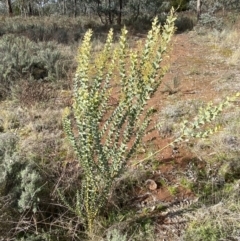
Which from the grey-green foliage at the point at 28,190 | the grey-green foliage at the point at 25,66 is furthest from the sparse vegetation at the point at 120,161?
the grey-green foliage at the point at 25,66

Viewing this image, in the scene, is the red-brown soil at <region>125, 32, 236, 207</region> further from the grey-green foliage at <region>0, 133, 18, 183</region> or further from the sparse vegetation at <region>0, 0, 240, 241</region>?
the grey-green foliage at <region>0, 133, 18, 183</region>

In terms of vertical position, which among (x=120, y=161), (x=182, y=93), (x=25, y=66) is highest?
(x=120, y=161)

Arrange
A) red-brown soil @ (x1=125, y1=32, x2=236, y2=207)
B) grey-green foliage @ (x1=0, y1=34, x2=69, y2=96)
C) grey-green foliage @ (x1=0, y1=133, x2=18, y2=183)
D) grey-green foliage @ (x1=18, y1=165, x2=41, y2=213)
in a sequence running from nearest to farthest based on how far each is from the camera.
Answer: grey-green foliage @ (x1=18, y1=165, x2=41, y2=213)
grey-green foliage @ (x1=0, y1=133, x2=18, y2=183)
red-brown soil @ (x1=125, y1=32, x2=236, y2=207)
grey-green foliage @ (x1=0, y1=34, x2=69, y2=96)

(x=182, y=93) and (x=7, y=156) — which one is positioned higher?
(x=7, y=156)

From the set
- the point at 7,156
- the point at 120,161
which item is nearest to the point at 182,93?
the point at 120,161

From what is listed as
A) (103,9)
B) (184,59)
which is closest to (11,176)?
(184,59)

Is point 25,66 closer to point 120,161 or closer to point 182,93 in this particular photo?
point 182,93

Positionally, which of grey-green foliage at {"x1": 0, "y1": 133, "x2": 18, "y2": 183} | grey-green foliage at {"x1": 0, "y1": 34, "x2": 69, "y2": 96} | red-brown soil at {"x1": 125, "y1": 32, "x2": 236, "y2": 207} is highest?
grey-green foliage at {"x1": 0, "y1": 133, "x2": 18, "y2": 183}

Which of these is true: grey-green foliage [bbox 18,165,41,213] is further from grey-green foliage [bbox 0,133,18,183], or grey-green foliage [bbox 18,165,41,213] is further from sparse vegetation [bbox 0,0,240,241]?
grey-green foliage [bbox 0,133,18,183]

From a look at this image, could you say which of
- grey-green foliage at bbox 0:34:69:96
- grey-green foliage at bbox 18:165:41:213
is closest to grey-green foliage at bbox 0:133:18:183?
grey-green foliage at bbox 18:165:41:213

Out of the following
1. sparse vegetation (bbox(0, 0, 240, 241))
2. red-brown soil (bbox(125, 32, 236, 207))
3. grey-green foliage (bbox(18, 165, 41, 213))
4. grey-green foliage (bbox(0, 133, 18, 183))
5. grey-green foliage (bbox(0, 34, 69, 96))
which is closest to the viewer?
sparse vegetation (bbox(0, 0, 240, 241))

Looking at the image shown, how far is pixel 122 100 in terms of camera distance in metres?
1.90

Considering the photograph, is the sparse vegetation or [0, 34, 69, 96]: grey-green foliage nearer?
the sparse vegetation

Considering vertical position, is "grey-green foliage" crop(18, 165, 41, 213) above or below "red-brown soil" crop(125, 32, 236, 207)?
above
